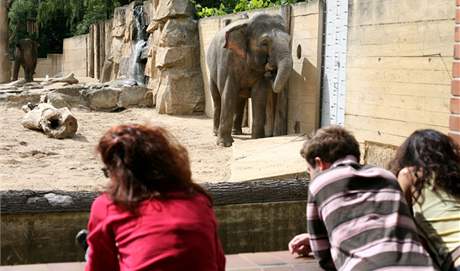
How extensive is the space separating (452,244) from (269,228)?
2531 millimetres

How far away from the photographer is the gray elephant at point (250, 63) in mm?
10531

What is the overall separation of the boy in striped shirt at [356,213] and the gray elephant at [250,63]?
7231 millimetres

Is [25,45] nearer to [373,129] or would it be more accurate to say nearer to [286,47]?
[286,47]

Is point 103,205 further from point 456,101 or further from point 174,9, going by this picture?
point 174,9

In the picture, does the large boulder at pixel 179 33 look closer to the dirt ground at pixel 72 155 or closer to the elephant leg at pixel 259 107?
the dirt ground at pixel 72 155

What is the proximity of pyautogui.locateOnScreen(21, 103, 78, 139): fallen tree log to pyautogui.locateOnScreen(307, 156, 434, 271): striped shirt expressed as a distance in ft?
31.4

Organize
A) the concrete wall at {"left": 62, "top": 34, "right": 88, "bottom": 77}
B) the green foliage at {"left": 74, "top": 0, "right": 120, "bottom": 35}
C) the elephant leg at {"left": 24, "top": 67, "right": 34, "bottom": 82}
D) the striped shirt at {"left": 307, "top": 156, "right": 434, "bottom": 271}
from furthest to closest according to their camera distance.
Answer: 1. the concrete wall at {"left": 62, "top": 34, "right": 88, "bottom": 77}
2. the green foliage at {"left": 74, "top": 0, "right": 120, "bottom": 35}
3. the elephant leg at {"left": 24, "top": 67, "right": 34, "bottom": 82}
4. the striped shirt at {"left": 307, "top": 156, "right": 434, "bottom": 271}

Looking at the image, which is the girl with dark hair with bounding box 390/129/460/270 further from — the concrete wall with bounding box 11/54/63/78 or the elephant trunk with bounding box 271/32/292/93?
the concrete wall with bounding box 11/54/63/78

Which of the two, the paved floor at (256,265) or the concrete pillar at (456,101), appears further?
the concrete pillar at (456,101)

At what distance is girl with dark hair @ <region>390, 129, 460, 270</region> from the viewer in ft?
9.43

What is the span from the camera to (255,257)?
12.3 ft

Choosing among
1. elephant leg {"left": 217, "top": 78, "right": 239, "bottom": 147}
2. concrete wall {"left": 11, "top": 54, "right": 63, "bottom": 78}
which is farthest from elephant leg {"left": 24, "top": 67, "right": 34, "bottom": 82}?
elephant leg {"left": 217, "top": 78, "right": 239, "bottom": 147}

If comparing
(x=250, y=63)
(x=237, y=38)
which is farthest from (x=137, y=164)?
(x=250, y=63)

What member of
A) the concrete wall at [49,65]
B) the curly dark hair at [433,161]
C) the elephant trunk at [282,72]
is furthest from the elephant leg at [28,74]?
the curly dark hair at [433,161]
